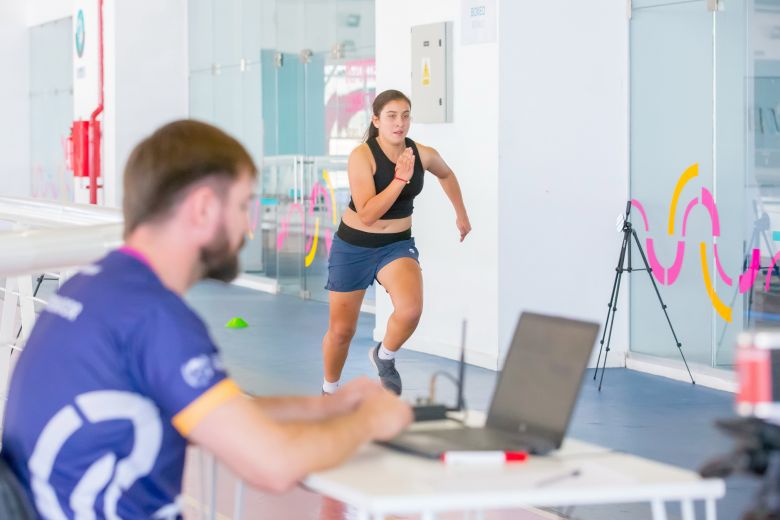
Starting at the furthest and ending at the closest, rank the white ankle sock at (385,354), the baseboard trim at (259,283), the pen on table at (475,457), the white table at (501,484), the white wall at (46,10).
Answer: the white wall at (46,10) → the baseboard trim at (259,283) → the white ankle sock at (385,354) → the pen on table at (475,457) → the white table at (501,484)

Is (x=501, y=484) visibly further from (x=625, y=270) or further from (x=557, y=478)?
(x=625, y=270)

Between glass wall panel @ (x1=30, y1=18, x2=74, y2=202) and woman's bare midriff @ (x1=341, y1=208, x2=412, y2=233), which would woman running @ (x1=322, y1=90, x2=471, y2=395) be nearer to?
woman's bare midriff @ (x1=341, y1=208, x2=412, y2=233)

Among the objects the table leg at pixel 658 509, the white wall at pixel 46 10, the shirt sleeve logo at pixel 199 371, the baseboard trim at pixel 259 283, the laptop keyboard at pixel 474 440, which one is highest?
the white wall at pixel 46 10

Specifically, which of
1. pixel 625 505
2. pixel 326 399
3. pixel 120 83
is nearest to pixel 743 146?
pixel 625 505

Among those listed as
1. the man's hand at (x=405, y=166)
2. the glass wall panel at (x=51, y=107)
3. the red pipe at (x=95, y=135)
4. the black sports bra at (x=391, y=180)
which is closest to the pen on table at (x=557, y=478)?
the man's hand at (x=405, y=166)

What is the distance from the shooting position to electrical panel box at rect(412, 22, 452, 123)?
26.7 ft

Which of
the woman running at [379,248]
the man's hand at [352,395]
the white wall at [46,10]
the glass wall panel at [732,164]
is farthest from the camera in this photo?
the white wall at [46,10]

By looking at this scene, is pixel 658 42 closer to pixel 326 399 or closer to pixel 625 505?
pixel 625 505

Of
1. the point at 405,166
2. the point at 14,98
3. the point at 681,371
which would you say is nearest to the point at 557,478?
the point at 405,166

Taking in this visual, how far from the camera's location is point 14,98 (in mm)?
19312

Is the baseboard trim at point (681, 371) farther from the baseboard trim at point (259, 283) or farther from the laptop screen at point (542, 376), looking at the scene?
the baseboard trim at point (259, 283)

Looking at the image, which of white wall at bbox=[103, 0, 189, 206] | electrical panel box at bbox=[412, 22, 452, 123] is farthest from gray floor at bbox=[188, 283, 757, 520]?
white wall at bbox=[103, 0, 189, 206]

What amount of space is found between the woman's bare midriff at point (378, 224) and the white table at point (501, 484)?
4101 millimetres

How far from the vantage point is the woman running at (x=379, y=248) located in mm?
6367
